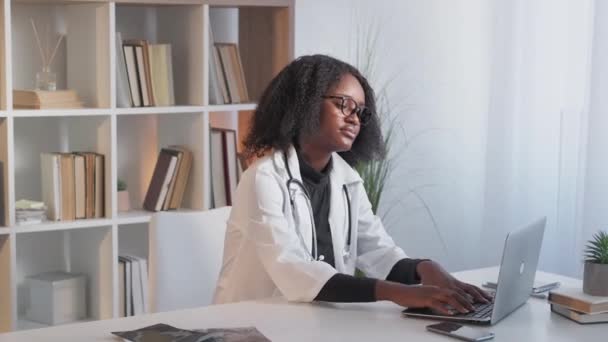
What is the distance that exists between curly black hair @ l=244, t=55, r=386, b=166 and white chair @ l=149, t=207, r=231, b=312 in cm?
23

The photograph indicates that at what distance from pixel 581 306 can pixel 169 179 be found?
6.03 feet

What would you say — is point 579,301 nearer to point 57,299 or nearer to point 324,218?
point 324,218

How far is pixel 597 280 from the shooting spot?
2311mm

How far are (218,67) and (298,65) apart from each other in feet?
3.69

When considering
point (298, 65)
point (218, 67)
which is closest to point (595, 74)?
point (218, 67)

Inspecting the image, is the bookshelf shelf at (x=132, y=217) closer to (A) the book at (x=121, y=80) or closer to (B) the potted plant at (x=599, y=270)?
(A) the book at (x=121, y=80)

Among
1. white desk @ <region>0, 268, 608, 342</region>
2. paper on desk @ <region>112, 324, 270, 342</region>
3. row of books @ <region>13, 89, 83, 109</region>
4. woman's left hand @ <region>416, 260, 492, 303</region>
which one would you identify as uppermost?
row of books @ <region>13, 89, 83, 109</region>

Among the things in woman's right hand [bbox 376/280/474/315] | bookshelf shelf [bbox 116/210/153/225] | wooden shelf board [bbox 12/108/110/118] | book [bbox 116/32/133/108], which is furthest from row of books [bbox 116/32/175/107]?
woman's right hand [bbox 376/280/474/315]

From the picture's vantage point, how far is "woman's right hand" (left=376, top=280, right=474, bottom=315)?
2232mm

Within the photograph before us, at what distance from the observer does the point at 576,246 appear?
425 centimetres

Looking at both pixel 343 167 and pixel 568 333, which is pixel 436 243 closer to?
pixel 343 167

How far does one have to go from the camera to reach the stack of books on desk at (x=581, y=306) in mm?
2232

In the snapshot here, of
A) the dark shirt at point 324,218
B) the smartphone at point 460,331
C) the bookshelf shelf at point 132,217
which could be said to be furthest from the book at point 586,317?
the bookshelf shelf at point 132,217

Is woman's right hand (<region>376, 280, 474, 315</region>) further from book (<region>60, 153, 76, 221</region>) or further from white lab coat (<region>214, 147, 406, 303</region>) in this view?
→ book (<region>60, 153, 76, 221</region>)
